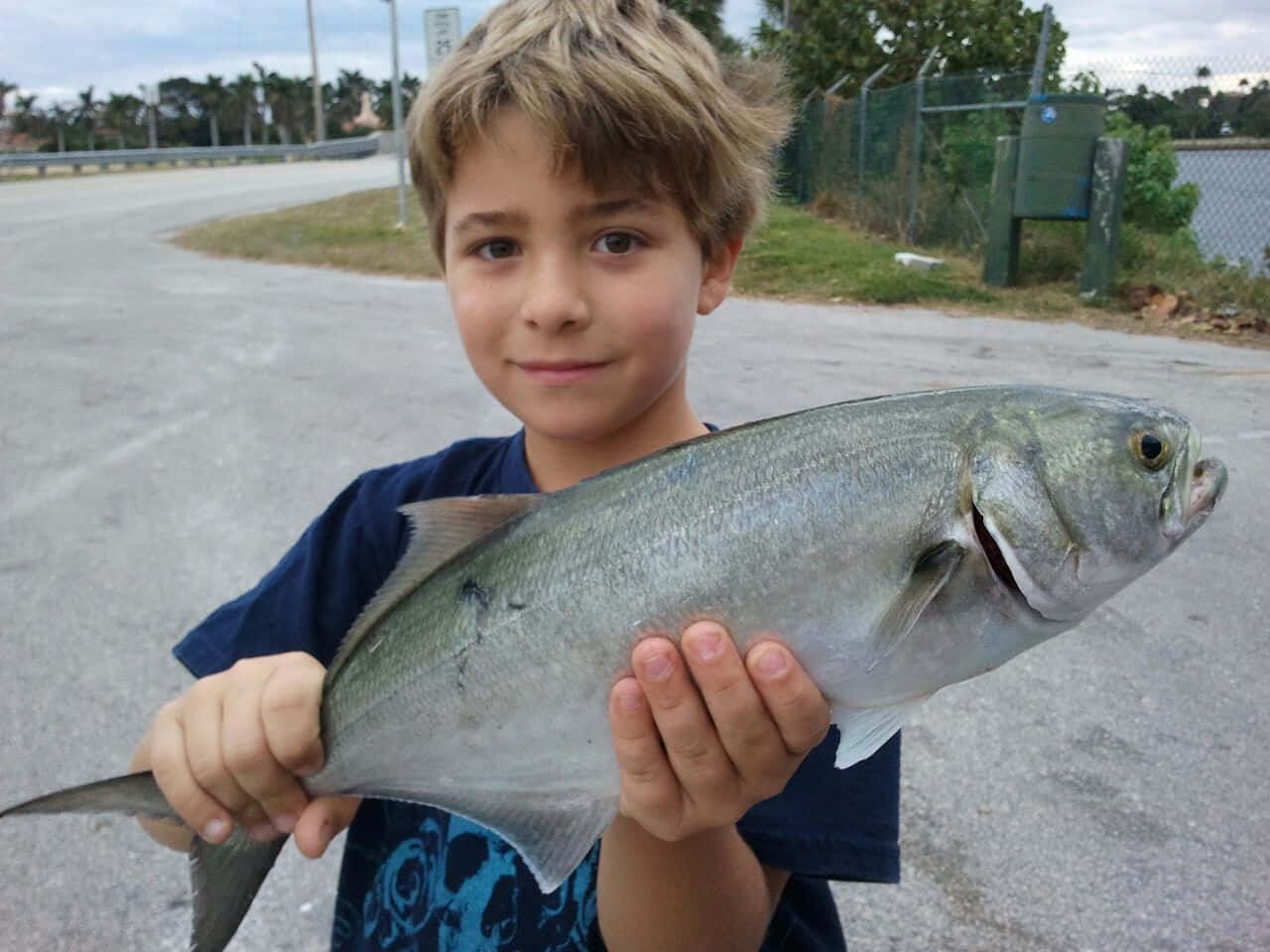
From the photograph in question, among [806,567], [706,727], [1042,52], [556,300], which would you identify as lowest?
[706,727]

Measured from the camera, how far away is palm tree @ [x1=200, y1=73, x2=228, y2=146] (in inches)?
3461

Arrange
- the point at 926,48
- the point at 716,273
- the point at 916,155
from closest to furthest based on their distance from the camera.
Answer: the point at 716,273, the point at 916,155, the point at 926,48

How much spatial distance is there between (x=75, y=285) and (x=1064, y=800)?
499 inches

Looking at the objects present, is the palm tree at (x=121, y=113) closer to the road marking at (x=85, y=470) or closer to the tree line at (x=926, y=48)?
the tree line at (x=926, y=48)

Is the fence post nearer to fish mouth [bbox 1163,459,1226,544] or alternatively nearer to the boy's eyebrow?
the boy's eyebrow

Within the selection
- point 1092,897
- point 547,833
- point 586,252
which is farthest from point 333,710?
point 1092,897

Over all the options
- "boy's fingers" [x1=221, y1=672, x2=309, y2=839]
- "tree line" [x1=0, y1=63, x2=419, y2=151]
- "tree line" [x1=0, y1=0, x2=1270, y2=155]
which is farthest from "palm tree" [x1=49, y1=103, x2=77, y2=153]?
"boy's fingers" [x1=221, y1=672, x2=309, y2=839]

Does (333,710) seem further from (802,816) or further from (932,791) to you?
(932,791)

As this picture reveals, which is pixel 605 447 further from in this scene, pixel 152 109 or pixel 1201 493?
pixel 152 109

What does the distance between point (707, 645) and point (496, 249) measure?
3.00ft

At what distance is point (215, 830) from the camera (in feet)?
5.67

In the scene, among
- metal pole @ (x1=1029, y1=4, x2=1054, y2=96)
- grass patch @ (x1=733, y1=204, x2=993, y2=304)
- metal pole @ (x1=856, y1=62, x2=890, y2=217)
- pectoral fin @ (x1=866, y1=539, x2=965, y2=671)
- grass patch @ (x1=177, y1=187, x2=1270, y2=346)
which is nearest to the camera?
pectoral fin @ (x1=866, y1=539, x2=965, y2=671)

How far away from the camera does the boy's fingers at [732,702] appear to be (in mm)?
1401

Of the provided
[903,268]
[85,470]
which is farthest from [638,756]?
[903,268]
